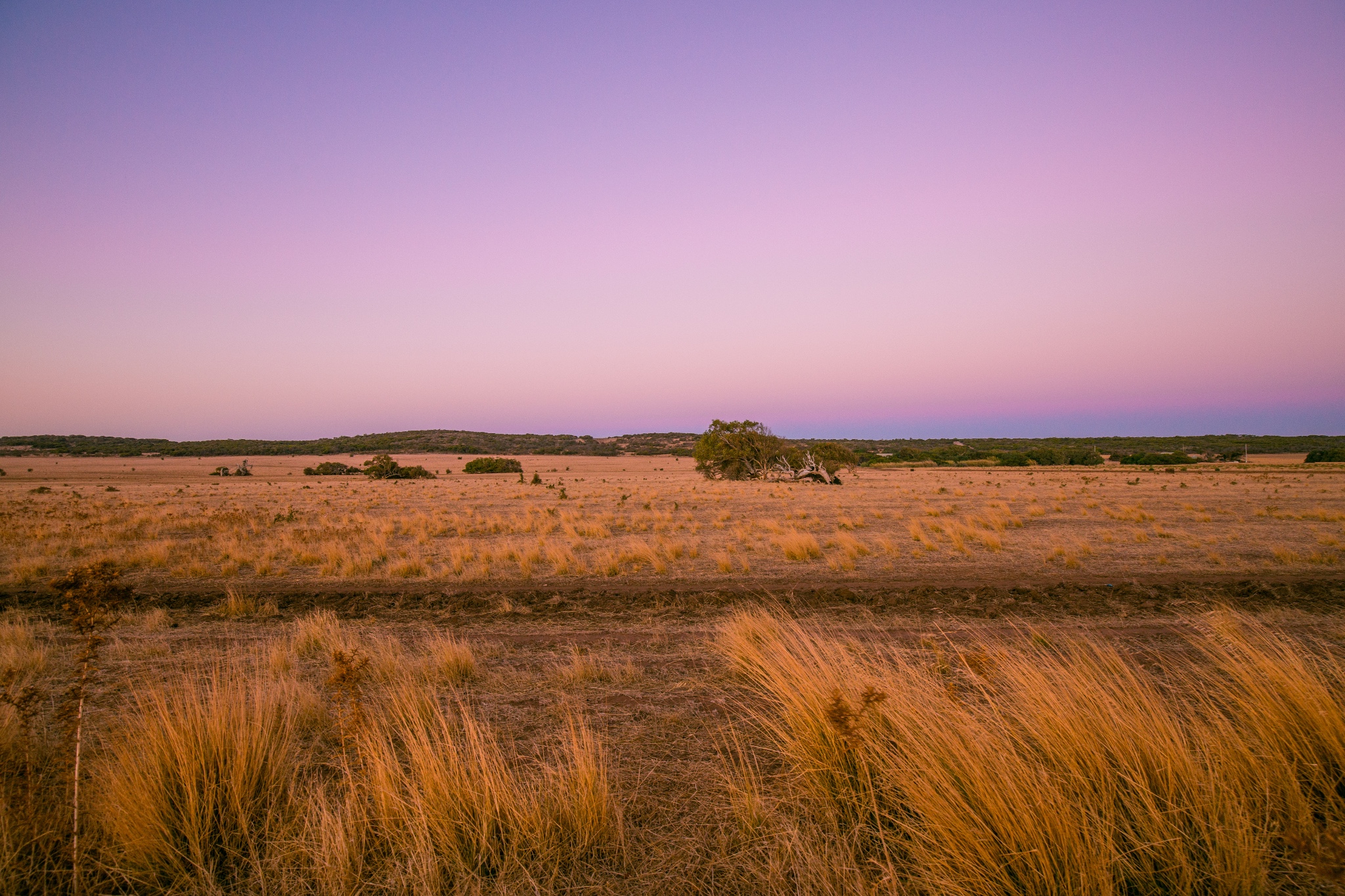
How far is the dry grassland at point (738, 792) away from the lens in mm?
2889

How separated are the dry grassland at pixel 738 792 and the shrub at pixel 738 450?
3981cm

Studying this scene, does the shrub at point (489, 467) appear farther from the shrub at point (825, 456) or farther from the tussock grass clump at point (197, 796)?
the tussock grass clump at point (197, 796)

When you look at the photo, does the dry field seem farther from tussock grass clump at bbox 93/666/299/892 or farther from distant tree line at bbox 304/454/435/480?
distant tree line at bbox 304/454/435/480

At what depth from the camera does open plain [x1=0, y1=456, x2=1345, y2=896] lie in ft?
9.95

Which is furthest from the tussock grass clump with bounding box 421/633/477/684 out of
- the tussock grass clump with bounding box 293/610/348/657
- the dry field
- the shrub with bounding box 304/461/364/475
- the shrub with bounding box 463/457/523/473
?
the shrub with bounding box 304/461/364/475

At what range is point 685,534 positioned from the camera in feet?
63.2

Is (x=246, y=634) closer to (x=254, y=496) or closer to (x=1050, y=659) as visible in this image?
(x=1050, y=659)

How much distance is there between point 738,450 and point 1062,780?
42414mm

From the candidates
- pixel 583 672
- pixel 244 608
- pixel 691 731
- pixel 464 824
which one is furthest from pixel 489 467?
pixel 464 824

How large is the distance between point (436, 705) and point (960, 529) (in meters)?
17.0

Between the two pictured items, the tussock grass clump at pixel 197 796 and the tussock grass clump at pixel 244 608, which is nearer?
the tussock grass clump at pixel 197 796

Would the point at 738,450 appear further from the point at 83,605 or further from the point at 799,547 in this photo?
the point at 83,605

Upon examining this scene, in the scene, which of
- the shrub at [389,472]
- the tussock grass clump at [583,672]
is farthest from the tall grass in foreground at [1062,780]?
the shrub at [389,472]

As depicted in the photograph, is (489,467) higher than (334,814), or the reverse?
(334,814)
